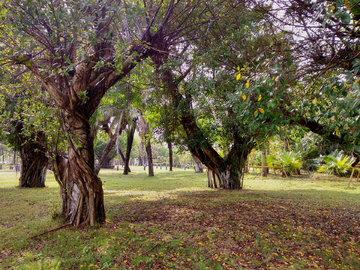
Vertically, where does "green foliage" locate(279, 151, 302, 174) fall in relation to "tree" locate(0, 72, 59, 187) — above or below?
below

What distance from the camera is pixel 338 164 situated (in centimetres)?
1395

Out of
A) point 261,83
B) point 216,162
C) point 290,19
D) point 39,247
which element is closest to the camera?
point 261,83

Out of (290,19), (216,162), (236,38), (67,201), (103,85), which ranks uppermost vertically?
(290,19)

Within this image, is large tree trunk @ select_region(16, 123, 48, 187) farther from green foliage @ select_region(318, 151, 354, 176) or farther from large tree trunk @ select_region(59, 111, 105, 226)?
green foliage @ select_region(318, 151, 354, 176)

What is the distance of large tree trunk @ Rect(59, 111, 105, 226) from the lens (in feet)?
14.3

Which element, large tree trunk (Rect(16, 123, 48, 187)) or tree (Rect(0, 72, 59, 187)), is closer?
tree (Rect(0, 72, 59, 187))

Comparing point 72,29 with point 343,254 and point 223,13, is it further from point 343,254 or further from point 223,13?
point 343,254

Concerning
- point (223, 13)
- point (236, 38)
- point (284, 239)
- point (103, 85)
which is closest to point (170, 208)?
point (284, 239)

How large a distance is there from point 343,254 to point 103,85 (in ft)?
17.1

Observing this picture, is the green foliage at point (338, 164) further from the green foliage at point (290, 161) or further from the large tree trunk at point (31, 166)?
the large tree trunk at point (31, 166)

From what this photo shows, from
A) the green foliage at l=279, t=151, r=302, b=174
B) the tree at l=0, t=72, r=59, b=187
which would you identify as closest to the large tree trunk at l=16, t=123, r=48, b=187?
the tree at l=0, t=72, r=59, b=187

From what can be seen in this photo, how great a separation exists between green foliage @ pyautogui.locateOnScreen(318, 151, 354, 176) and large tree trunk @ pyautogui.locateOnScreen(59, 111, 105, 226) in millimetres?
14450

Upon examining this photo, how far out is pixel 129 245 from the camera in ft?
12.2

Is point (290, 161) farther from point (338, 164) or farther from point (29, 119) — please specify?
point (29, 119)
